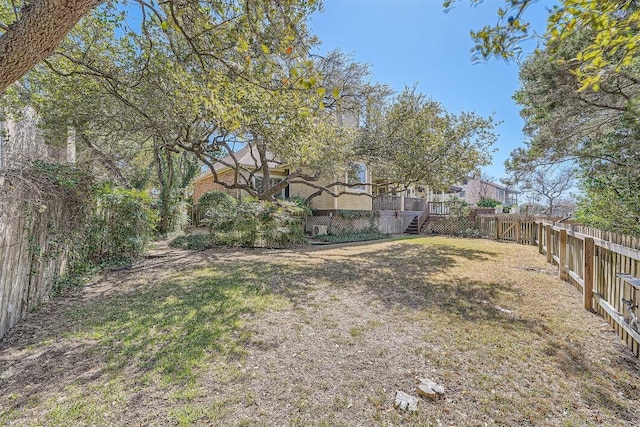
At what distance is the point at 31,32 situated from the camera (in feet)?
7.55

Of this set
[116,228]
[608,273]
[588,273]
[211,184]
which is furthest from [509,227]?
[211,184]

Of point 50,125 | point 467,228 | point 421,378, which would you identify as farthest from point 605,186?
point 50,125

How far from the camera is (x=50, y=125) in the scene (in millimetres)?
9180

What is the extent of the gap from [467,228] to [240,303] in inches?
609

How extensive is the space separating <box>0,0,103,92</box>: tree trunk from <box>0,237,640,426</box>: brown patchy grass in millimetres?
2681

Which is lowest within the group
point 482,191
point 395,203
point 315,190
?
point 395,203

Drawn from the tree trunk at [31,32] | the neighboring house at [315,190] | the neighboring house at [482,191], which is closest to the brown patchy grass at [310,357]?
the tree trunk at [31,32]

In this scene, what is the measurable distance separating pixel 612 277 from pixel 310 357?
14.0 feet

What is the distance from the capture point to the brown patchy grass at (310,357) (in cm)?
227

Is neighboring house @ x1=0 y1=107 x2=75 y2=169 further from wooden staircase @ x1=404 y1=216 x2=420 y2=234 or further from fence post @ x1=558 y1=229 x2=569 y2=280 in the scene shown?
wooden staircase @ x1=404 y1=216 x2=420 y2=234

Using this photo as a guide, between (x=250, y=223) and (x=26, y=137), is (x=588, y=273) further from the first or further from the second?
(x=26, y=137)

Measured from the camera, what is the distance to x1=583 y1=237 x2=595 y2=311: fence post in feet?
14.9

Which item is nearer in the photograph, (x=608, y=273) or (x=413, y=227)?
(x=608, y=273)

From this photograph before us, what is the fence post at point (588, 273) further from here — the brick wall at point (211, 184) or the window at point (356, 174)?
the brick wall at point (211, 184)
